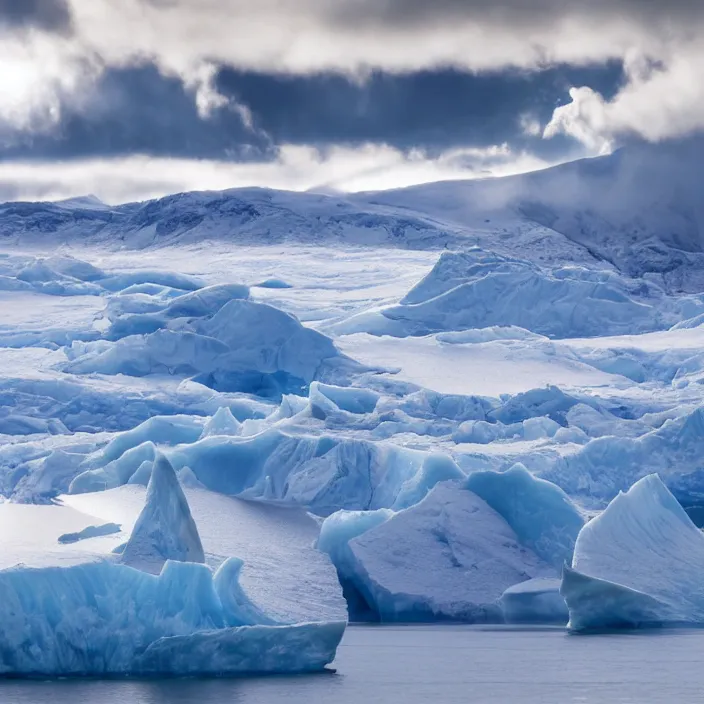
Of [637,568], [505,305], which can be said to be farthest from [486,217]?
[637,568]

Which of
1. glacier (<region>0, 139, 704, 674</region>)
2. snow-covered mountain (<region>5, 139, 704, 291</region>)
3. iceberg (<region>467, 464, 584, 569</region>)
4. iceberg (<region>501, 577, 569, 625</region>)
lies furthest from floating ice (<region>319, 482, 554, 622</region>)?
snow-covered mountain (<region>5, 139, 704, 291</region>)

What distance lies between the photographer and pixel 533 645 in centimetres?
1221

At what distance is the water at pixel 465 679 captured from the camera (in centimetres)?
940

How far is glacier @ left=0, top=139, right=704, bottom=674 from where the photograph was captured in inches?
406

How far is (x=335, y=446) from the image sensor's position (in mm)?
17406

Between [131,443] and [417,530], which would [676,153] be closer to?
[131,443]

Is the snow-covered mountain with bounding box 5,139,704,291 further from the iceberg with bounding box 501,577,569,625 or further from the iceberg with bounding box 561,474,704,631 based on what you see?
the iceberg with bounding box 561,474,704,631

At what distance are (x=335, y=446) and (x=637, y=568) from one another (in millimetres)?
5166

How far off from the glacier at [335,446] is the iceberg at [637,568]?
2 centimetres

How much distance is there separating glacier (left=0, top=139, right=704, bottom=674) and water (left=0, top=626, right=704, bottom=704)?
0.99ft

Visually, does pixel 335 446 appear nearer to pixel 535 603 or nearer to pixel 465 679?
pixel 535 603

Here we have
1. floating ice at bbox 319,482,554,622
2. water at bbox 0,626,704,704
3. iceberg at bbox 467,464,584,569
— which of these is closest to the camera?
water at bbox 0,626,704,704

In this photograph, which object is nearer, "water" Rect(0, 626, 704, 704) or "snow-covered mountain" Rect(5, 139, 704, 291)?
"water" Rect(0, 626, 704, 704)

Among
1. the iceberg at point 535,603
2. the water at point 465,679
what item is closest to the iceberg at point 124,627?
the water at point 465,679
